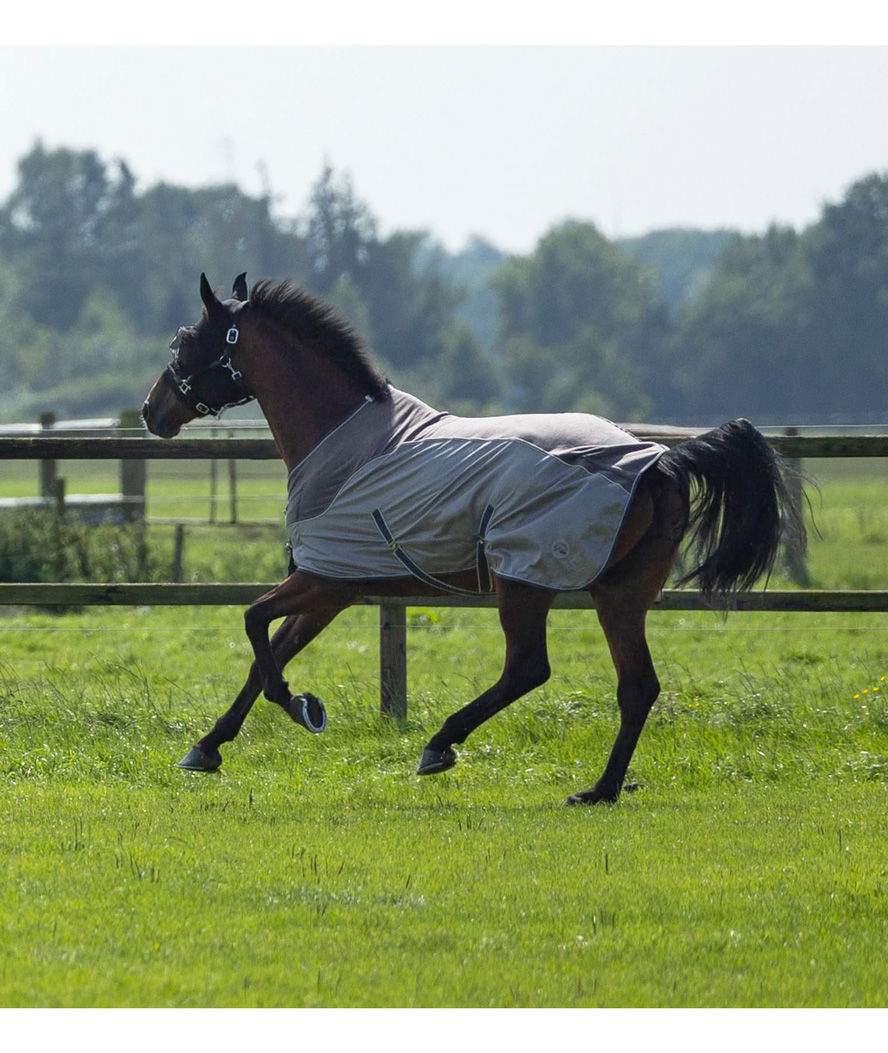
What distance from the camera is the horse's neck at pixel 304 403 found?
7.11m

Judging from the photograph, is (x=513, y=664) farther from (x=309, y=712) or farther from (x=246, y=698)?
(x=246, y=698)

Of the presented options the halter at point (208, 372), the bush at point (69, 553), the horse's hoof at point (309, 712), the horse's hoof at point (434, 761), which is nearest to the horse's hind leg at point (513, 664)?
the horse's hoof at point (434, 761)

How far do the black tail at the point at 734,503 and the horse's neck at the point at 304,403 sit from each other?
1543 millimetres

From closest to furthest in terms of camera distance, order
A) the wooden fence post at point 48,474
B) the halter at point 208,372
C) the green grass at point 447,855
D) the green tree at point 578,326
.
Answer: the green grass at point 447,855, the halter at point 208,372, the wooden fence post at point 48,474, the green tree at point 578,326

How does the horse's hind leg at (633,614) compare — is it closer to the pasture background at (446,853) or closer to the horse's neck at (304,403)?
the pasture background at (446,853)

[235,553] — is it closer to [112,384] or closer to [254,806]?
[254,806]

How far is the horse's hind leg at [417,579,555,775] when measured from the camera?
6543mm

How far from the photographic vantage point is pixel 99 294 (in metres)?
120

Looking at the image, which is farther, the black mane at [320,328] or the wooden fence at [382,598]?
the wooden fence at [382,598]

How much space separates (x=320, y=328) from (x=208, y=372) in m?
0.61

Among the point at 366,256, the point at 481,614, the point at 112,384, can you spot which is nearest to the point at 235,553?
the point at 481,614

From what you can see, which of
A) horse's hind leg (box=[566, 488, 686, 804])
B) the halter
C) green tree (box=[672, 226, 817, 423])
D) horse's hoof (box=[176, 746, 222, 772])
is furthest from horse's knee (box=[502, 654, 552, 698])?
green tree (box=[672, 226, 817, 423])

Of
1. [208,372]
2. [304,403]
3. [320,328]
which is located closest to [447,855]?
[304,403]

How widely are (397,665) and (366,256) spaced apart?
105145mm
